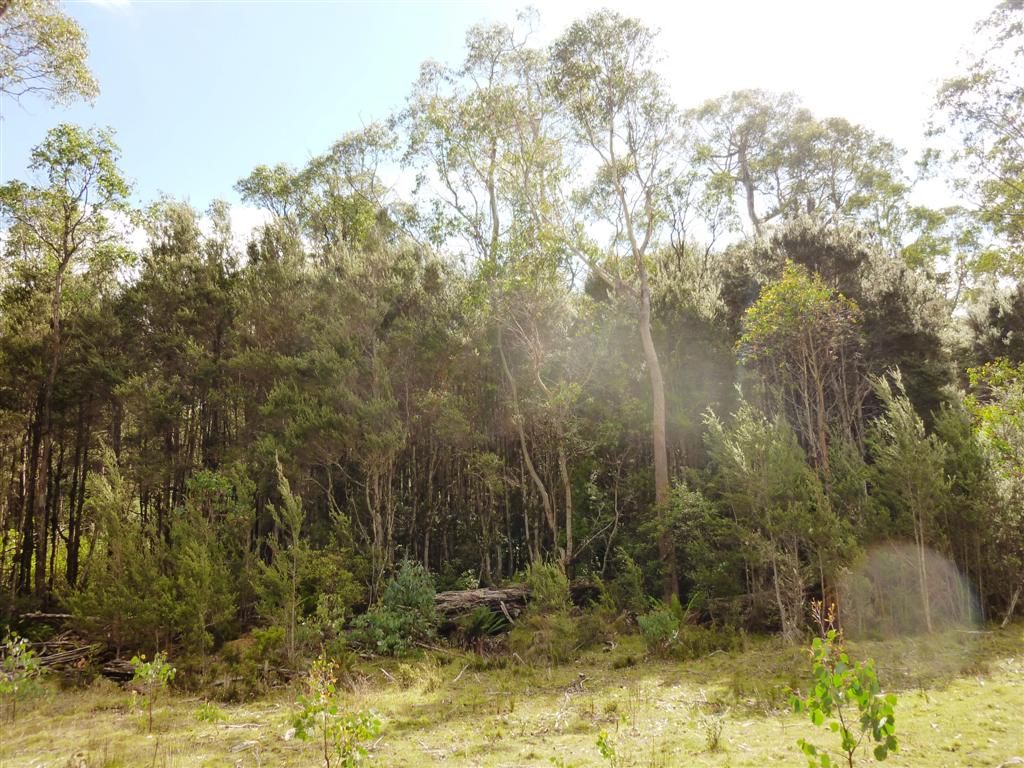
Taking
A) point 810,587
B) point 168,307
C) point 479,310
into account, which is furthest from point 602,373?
point 168,307

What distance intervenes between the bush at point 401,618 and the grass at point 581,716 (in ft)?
4.92

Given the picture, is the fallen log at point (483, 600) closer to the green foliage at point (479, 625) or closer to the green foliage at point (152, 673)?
the green foliage at point (479, 625)

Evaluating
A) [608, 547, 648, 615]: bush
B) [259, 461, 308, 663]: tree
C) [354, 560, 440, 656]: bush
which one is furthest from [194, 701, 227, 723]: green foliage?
[608, 547, 648, 615]: bush

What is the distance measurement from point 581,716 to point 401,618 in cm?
580

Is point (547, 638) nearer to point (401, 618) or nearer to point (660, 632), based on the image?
point (660, 632)

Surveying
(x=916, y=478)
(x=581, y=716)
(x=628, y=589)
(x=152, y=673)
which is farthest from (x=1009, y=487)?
(x=152, y=673)

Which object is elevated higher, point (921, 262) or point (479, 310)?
point (921, 262)

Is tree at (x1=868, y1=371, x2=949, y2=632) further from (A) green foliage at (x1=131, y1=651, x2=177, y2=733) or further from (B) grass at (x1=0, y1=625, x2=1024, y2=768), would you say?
(A) green foliage at (x1=131, y1=651, x2=177, y2=733)

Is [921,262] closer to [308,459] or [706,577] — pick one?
[706,577]

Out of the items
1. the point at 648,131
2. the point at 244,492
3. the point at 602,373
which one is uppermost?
the point at 648,131

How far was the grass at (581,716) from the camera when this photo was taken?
534cm

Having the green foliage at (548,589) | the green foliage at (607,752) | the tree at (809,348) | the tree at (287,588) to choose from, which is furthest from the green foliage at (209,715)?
the tree at (809,348)

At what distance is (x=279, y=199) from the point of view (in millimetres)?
21219

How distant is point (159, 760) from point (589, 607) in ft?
30.7
